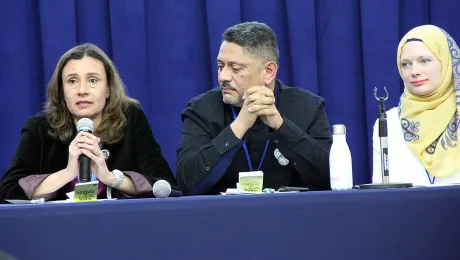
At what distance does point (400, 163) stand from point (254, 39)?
32.9 inches

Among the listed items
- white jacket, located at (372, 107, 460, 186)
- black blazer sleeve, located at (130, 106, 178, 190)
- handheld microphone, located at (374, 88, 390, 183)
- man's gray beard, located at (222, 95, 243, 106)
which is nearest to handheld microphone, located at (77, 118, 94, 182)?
black blazer sleeve, located at (130, 106, 178, 190)

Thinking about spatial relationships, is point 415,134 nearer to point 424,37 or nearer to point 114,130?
point 424,37

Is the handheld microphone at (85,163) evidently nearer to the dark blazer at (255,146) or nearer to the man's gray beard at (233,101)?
the dark blazer at (255,146)

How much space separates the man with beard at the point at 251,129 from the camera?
8.17ft

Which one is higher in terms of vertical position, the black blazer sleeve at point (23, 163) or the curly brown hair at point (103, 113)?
the curly brown hair at point (103, 113)

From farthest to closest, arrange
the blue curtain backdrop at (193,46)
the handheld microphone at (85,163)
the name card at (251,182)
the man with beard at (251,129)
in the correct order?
the blue curtain backdrop at (193,46), the man with beard at (251,129), the handheld microphone at (85,163), the name card at (251,182)

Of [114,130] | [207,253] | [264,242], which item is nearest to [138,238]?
[207,253]

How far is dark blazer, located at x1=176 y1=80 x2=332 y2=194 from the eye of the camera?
2.49m

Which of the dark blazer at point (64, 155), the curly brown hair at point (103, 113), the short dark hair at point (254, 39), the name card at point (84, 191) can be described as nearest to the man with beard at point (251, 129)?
the short dark hair at point (254, 39)

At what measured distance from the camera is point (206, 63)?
12.1ft

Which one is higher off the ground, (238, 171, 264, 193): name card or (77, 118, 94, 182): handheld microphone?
(77, 118, 94, 182): handheld microphone

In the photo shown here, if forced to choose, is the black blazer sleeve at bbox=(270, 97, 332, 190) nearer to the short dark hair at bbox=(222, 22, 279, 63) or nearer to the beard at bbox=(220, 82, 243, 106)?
the beard at bbox=(220, 82, 243, 106)

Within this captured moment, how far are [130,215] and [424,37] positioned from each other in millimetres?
1868

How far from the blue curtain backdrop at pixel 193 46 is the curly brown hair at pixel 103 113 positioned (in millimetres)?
838
